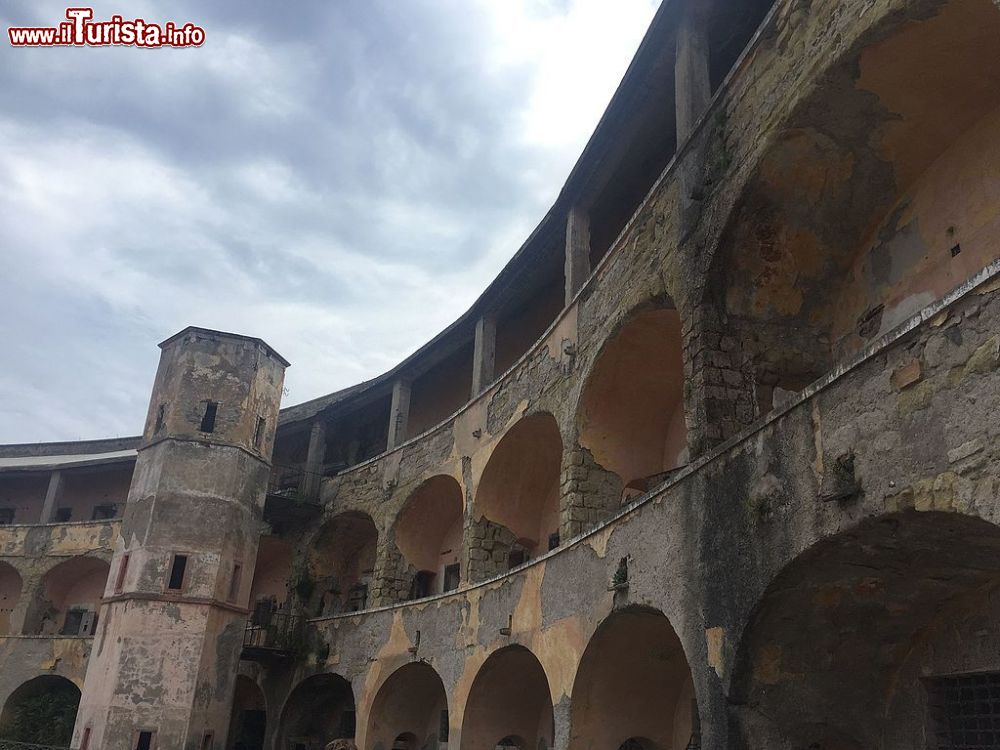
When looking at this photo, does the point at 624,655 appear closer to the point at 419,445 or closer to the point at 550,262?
the point at 550,262

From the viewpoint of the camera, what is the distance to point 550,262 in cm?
1579

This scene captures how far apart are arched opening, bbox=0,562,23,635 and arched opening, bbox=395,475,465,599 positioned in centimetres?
1519

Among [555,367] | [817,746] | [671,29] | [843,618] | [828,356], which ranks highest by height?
[671,29]

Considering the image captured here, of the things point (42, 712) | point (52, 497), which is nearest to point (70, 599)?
point (52, 497)

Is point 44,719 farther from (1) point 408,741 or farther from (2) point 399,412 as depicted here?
(2) point 399,412

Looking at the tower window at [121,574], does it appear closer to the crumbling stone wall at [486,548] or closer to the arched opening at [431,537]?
the arched opening at [431,537]

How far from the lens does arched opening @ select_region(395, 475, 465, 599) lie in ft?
60.0

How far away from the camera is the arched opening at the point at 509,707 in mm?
13672

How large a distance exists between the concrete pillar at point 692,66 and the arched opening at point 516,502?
6.44m

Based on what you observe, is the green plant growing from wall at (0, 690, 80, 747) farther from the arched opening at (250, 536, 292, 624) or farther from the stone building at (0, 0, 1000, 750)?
the stone building at (0, 0, 1000, 750)

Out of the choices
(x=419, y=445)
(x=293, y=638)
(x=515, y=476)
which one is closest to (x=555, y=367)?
(x=515, y=476)

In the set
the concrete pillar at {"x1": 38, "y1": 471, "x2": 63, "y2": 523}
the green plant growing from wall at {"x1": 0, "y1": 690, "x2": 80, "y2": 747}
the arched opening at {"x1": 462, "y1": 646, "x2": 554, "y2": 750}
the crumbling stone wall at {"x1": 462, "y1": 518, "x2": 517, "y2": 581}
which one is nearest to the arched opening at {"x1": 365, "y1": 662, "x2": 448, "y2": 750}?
the arched opening at {"x1": 462, "y1": 646, "x2": 554, "y2": 750}

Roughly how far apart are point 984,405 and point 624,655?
633 cm

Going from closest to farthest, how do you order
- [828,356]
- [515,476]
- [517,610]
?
[828,356] < [517,610] < [515,476]
